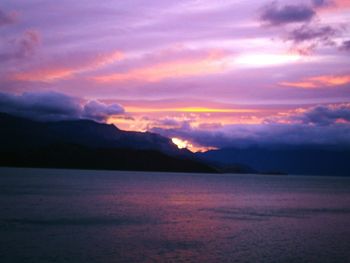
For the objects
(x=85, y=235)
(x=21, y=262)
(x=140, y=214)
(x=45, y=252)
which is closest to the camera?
(x=21, y=262)

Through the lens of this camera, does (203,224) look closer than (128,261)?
No

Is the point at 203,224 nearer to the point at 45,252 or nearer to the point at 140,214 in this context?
the point at 140,214

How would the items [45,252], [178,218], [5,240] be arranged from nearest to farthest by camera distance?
[45,252]
[5,240]
[178,218]

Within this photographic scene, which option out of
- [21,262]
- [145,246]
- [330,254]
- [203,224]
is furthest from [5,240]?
[330,254]

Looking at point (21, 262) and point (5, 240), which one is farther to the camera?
point (5, 240)

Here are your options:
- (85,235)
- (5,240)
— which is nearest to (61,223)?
(85,235)

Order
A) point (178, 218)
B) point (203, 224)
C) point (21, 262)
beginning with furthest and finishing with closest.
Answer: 1. point (178, 218)
2. point (203, 224)
3. point (21, 262)

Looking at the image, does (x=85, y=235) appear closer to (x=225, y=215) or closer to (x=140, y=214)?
(x=140, y=214)

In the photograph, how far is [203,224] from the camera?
73.9 meters

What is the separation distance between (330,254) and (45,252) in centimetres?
3120

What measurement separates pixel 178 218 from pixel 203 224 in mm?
8533

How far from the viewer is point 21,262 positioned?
140ft

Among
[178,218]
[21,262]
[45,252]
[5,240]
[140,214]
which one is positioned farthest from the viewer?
[140,214]

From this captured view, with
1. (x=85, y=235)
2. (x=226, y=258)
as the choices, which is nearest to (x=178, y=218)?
→ (x=85, y=235)
